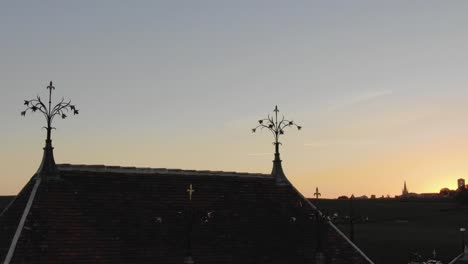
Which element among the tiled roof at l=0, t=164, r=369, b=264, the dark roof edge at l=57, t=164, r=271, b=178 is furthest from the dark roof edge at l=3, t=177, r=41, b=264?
the dark roof edge at l=57, t=164, r=271, b=178

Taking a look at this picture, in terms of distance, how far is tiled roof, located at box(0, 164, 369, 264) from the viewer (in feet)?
62.2

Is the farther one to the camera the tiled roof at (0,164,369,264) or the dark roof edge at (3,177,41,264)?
the tiled roof at (0,164,369,264)

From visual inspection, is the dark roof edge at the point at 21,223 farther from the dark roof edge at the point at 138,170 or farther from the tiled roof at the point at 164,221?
the dark roof edge at the point at 138,170

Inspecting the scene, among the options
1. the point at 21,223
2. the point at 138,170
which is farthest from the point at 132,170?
the point at 21,223

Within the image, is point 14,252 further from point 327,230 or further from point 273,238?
point 327,230

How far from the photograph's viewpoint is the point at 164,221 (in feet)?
68.9

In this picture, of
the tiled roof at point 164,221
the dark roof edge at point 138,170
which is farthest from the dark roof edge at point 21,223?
the dark roof edge at point 138,170

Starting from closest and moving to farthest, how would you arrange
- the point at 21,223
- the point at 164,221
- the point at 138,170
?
the point at 21,223, the point at 164,221, the point at 138,170

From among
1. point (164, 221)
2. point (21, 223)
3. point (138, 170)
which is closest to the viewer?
point (21, 223)

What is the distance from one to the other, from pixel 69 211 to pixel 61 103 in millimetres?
3592

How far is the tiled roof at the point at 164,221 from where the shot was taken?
1895 centimetres

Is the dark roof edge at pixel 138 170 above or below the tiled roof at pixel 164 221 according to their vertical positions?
above

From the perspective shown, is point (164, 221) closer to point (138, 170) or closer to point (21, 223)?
point (138, 170)

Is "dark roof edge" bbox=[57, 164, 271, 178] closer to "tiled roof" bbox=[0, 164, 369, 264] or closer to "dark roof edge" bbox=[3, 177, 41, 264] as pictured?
"tiled roof" bbox=[0, 164, 369, 264]
